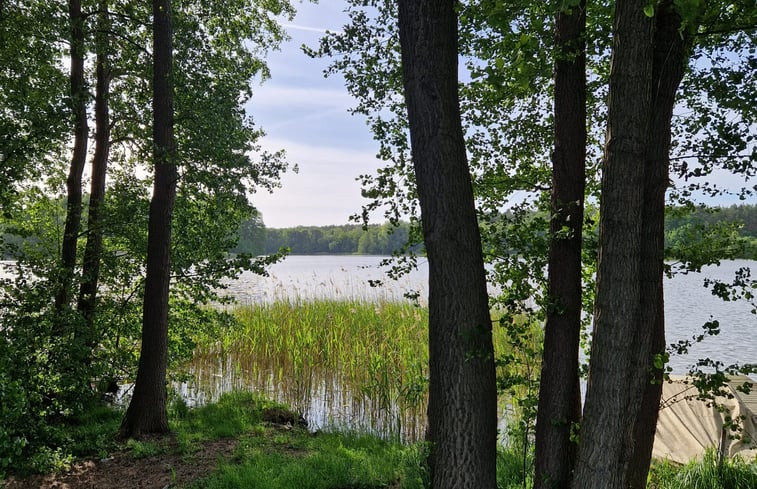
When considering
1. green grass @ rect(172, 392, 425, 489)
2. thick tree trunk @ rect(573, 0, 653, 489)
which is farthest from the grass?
thick tree trunk @ rect(573, 0, 653, 489)

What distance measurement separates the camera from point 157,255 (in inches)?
198

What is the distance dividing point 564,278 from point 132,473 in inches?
158

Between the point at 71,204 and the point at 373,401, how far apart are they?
4.58 meters

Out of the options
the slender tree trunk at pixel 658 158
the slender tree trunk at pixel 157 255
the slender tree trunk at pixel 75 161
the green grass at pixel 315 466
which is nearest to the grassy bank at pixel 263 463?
the green grass at pixel 315 466

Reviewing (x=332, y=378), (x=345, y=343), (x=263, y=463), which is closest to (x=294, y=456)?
(x=263, y=463)

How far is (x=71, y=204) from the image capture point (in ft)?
19.3

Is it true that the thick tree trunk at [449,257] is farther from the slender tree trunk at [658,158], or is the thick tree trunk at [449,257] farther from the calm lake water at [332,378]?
the calm lake water at [332,378]

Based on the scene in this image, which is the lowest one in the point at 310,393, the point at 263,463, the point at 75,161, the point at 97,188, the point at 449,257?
the point at 310,393

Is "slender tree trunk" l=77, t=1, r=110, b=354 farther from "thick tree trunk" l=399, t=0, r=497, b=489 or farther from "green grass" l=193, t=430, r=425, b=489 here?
"thick tree trunk" l=399, t=0, r=497, b=489

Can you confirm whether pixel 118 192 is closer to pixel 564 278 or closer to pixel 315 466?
pixel 315 466

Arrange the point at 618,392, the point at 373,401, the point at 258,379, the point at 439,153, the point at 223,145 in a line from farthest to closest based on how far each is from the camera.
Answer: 1. the point at 258,379
2. the point at 373,401
3. the point at 223,145
4. the point at 439,153
5. the point at 618,392

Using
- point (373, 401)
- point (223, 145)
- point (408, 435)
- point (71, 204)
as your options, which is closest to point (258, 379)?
point (373, 401)

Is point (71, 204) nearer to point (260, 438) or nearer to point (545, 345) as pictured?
point (260, 438)

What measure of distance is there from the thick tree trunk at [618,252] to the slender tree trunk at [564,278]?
1.40ft
